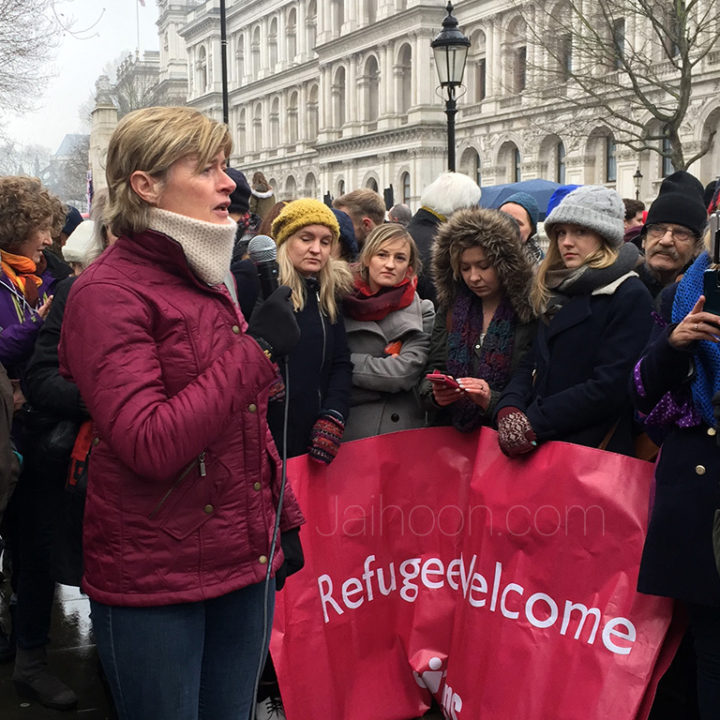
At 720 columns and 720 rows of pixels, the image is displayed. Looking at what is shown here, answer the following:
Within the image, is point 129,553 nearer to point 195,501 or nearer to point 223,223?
point 195,501

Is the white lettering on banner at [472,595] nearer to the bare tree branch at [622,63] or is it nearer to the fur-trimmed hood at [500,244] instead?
the fur-trimmed hood at [500,244]

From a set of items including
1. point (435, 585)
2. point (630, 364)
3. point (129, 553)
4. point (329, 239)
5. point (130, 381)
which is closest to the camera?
point (130, 381)

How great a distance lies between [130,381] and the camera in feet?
6.59

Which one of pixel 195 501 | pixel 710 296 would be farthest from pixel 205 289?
pixel 710 296

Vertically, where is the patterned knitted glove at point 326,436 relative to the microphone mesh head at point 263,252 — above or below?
below

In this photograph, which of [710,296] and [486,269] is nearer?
[710,296]

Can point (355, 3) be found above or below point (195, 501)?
above

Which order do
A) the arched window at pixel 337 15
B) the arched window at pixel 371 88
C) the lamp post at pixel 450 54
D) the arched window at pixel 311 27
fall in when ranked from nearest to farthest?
the lamp post at pixel 450 54 < the arched window at pixel 371 88 < the arched window at pixel 337 15 < the arched window at pixel 311 27

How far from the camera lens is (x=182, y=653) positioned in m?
2.24

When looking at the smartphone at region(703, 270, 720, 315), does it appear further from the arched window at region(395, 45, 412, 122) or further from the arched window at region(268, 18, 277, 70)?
the arched window at region(268, 18, 277, 70)

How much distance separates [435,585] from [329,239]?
58.9 inches

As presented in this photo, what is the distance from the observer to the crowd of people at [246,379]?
6.97 feet

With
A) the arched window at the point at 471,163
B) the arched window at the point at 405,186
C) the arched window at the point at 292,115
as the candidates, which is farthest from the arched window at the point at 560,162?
the arched window at the point at 292,115

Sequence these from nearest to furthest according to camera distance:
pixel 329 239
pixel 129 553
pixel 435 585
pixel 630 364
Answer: pixel 129 553 < pixel 630 364 < pixel 435 585 < pixel 329 239
